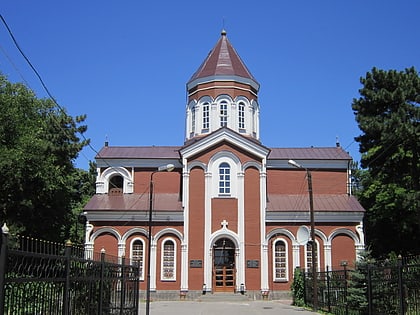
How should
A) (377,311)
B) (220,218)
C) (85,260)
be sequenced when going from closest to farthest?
(85,260) < (377,311) < (220,218)

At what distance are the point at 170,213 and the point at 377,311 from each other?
19.4 meters

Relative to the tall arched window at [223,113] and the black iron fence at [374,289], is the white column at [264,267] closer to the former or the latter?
the black iron fence at [374,289]

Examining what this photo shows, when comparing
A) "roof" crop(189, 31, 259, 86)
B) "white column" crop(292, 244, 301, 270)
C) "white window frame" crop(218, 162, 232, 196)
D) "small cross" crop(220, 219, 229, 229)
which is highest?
"roof" crop(189, 31, 259, 86)

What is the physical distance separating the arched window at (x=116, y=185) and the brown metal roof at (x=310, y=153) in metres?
10.6

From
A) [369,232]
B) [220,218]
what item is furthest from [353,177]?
[220,218]

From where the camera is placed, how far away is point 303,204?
34.6 m

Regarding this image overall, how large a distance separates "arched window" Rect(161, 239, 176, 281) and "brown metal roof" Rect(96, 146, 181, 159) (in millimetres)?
6695

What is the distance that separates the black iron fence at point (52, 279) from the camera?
19.8 ft

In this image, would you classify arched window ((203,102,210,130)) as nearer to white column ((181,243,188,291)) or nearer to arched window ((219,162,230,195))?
arched window ((219,162,230,195))

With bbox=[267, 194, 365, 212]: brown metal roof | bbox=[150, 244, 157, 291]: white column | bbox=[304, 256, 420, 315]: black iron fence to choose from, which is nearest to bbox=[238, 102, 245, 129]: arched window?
bbox=[267, 194, 365, 212]: brown metal roof

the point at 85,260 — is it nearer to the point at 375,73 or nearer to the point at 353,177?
the point at 375,73

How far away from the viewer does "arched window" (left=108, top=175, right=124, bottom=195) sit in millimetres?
35875

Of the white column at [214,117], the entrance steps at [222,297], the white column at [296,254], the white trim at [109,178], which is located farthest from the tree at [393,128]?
the white trim at [109,178]

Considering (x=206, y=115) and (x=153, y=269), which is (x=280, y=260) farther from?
(x=206, y=115)
